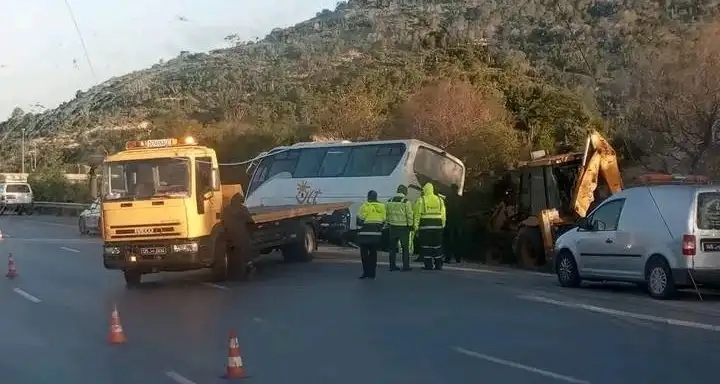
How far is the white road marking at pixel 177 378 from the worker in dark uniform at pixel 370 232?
9.51 m

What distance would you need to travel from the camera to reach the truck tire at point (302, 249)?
24.5 metres

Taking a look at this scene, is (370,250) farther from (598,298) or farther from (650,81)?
(650,81)

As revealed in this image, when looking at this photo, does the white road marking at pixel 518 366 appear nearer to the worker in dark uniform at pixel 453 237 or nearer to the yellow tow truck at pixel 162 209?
the yellow tow truck at pixel 162 209

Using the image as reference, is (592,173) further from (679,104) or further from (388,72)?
(388,72)

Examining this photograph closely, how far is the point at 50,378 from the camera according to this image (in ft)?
33.1

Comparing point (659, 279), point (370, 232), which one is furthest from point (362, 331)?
point (370, 232)

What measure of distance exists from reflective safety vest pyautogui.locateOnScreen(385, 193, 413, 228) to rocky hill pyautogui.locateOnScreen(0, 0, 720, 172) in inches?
667

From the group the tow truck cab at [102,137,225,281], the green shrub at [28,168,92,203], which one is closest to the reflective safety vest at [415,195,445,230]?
the tow truck cab at [102,137,225,281]

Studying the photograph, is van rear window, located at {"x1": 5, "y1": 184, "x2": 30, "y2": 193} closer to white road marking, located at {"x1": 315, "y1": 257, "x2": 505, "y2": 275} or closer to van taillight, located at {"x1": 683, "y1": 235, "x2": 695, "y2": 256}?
white road marking, located at {"x1": 315, "y1": 257, "x2": 505, "y2": 275}

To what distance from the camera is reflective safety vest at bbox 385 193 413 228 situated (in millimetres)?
20859

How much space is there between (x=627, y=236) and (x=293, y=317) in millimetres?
5711

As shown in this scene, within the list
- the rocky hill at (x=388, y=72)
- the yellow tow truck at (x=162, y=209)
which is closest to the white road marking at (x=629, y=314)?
the yellow tow truck at (x=162, y=209)

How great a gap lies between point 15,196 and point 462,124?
36.8 m

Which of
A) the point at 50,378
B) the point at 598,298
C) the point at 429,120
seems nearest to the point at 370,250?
the point at 598,298
